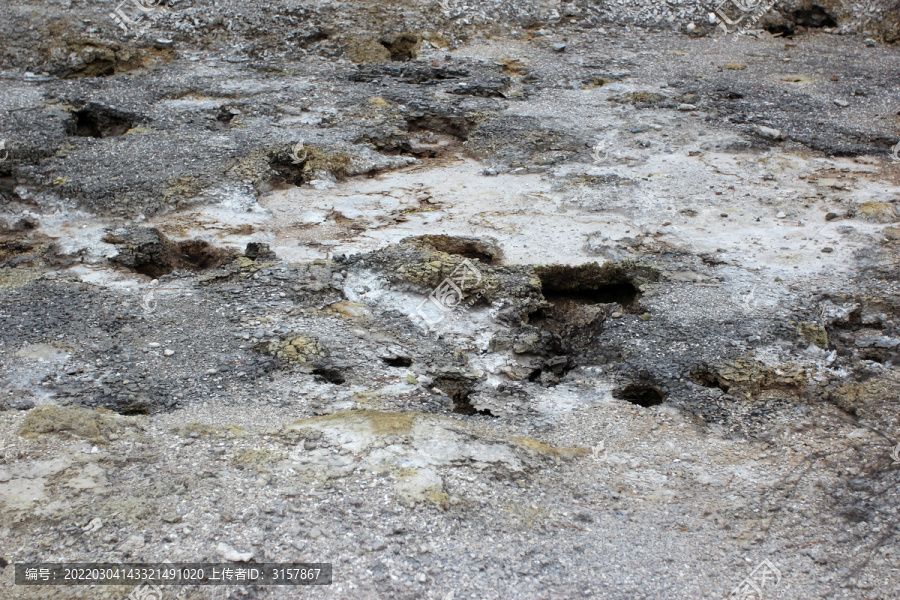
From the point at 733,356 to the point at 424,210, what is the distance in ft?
7.76

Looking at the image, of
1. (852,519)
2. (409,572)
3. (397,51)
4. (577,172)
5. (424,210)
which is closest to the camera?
(409,572)

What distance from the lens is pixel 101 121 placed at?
6051 mm

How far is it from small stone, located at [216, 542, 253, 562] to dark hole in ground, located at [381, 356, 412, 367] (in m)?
1.30

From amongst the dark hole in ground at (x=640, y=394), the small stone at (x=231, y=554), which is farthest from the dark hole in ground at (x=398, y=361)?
the small stone at (x=231, y=554)

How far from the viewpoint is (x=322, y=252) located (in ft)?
14.3

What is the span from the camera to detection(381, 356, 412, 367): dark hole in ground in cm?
343

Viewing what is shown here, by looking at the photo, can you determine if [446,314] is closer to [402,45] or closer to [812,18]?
[402,45]

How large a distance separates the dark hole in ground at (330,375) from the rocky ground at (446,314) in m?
0.02

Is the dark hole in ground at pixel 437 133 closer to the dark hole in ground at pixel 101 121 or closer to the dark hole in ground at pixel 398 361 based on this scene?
the dark hole in ground at pixel 101 121

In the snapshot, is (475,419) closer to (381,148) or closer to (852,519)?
(852,519)

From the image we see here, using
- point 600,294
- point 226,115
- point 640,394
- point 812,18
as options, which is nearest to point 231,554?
point 640,394

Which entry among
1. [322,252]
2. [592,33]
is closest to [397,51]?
[592,33]

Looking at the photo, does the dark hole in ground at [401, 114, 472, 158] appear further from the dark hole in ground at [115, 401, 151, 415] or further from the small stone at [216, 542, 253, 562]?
the small stone at [216, 542, 253, 562]

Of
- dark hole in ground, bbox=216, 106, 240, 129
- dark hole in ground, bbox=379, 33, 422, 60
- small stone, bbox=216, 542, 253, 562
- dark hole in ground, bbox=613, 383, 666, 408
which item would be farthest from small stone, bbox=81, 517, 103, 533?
dark hole in ground, bbox=379, 33, 422, 60
